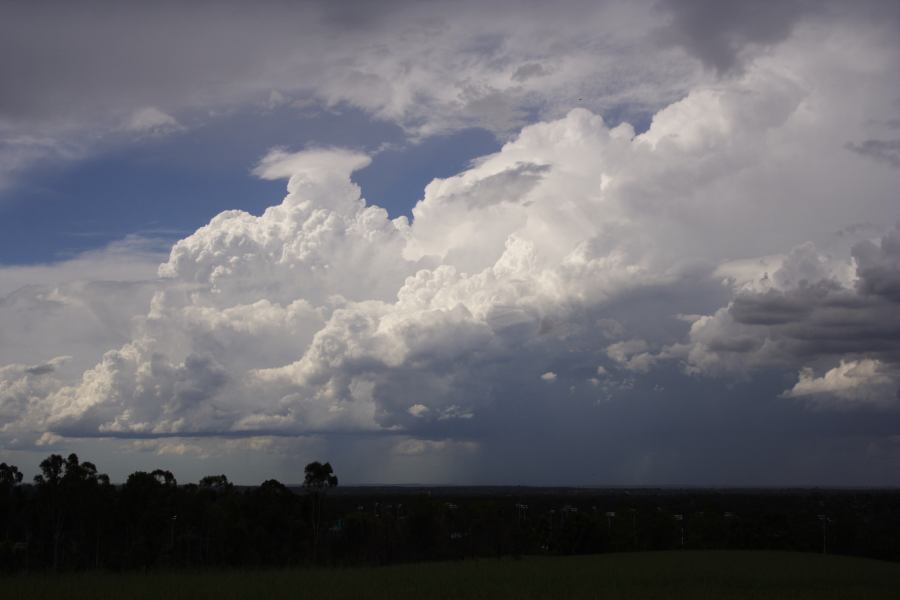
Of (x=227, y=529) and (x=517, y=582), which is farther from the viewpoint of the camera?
(x=227, y=529)

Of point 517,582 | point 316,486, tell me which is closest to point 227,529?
point 316,486

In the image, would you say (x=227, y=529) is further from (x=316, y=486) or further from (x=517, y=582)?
(x=517, y=582)

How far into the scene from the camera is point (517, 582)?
177 feet

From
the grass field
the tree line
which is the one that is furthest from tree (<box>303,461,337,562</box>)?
the grass field

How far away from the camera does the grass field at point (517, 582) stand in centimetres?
4472

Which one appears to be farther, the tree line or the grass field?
the tree line

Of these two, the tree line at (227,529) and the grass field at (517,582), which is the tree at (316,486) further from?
the grass field at (517,582)

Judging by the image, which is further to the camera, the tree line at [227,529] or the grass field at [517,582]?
the tree line at [227,529]

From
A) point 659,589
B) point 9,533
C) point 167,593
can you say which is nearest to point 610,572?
point 659,589

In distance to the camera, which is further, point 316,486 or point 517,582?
point 316,486

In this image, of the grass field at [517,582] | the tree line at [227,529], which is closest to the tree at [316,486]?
the tree line at [227,529]

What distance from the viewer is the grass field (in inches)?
1761

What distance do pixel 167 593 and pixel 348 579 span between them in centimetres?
1253

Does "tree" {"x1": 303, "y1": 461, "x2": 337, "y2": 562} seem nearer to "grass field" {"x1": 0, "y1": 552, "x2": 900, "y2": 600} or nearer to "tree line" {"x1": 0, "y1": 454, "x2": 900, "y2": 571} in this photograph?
"tree line" {"x1": 0, "y1": 454, "x2": 900, "y2": 571}
